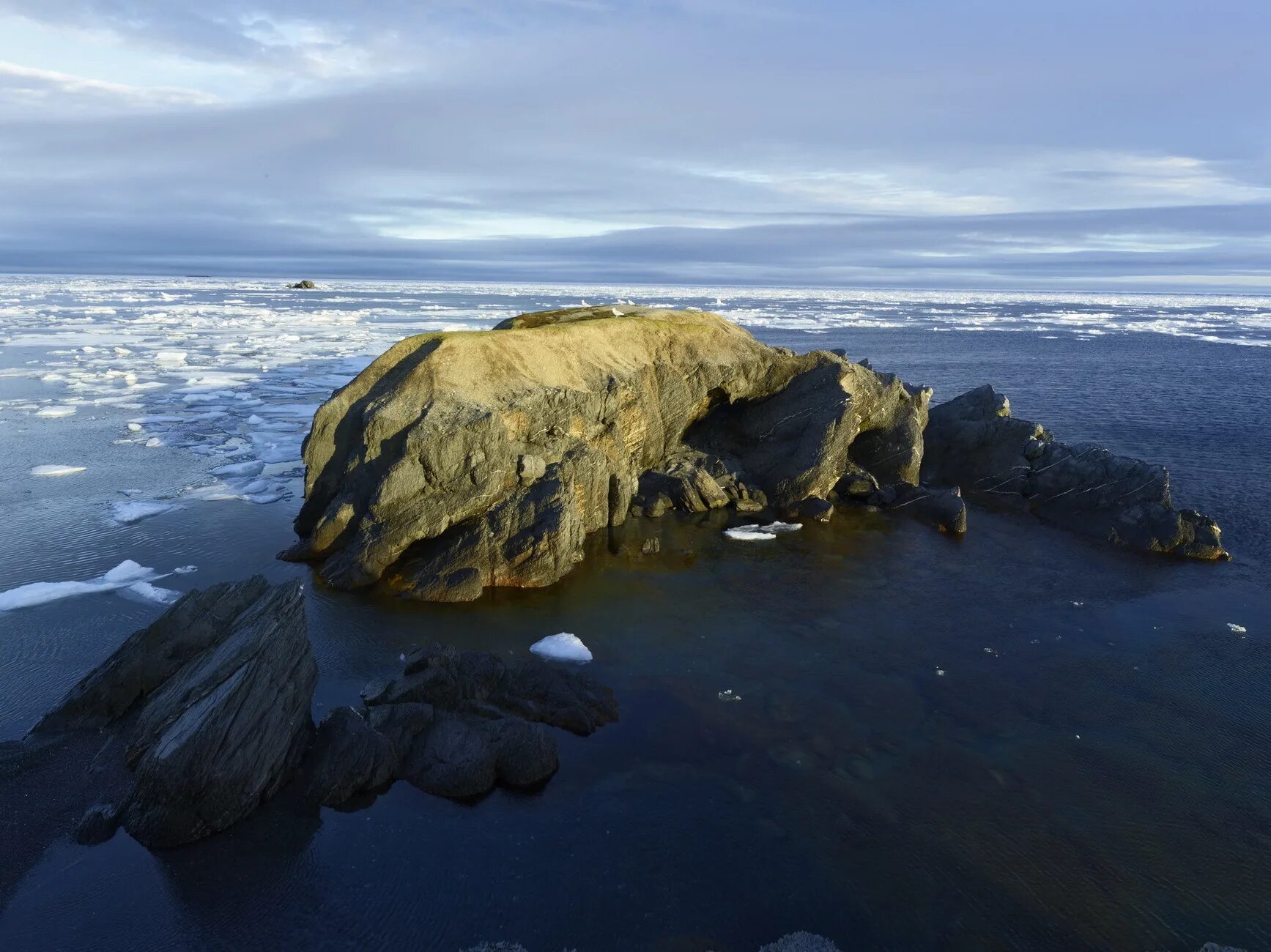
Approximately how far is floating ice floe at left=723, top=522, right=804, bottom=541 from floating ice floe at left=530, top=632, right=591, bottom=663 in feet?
38.3

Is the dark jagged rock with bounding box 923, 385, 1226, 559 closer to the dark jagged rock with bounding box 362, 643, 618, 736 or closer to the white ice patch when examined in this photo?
the dark jagged rock with bounding box 362, 643, 618, 736

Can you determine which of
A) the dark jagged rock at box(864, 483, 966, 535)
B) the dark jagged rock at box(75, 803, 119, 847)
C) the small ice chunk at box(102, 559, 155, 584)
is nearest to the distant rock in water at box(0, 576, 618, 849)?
the dark jagged rock at box(75, 803, 119, 847)

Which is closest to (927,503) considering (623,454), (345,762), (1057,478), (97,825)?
(1057,478)

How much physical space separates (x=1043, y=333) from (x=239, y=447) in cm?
10796

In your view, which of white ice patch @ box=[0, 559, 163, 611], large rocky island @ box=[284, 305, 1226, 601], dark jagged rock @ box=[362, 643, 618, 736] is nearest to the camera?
dark jagged rock @ box=[362, 643, 618, 736]

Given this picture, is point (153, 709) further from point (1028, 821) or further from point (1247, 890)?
point (1247, 890)

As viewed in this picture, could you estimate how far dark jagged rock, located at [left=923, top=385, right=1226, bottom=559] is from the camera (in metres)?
32.6

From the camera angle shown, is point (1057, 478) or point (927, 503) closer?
point (927, 503)

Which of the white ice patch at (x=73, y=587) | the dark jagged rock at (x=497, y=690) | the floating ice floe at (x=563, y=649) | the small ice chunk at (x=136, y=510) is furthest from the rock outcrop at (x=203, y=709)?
the small ice chunk at (x=136, y=510)

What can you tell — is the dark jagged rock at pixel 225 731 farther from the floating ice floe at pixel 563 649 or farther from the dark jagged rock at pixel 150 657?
the floating ice floe at pixel 563 649

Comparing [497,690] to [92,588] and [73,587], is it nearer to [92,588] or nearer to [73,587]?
[92,588]

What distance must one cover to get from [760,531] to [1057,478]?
1507 cm

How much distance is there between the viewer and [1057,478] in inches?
1496

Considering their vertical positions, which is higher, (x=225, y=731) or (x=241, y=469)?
(x=225, y=731)
